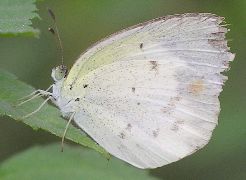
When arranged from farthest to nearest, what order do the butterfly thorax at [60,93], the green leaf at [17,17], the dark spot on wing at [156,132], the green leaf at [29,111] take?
the dark spot on wing at [156,132] < the butterfly thorax at [60,93] < the green leaf at [17,17] < the green leaf at [29,111]

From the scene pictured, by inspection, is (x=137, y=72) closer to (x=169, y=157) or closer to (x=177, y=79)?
(x=177, y=79)

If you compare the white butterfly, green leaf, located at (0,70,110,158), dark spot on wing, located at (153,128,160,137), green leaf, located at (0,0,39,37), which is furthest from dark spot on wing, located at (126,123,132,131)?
green leaf, located at (0,0,39,37)

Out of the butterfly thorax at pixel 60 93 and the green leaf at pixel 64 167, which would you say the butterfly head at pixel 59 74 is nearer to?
the butterfly thorax at pixel 60 93

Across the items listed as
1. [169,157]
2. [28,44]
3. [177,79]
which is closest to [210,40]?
[177,79]

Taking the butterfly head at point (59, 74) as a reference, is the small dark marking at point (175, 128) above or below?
below

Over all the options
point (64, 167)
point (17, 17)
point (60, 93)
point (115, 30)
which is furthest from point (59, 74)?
point (115, 30)

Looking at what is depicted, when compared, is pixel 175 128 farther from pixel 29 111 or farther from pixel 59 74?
pixel 29 111

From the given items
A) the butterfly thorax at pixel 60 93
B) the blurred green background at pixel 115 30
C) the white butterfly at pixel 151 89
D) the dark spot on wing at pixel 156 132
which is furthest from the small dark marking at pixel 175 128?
the blurred green background at pixel 115 30
